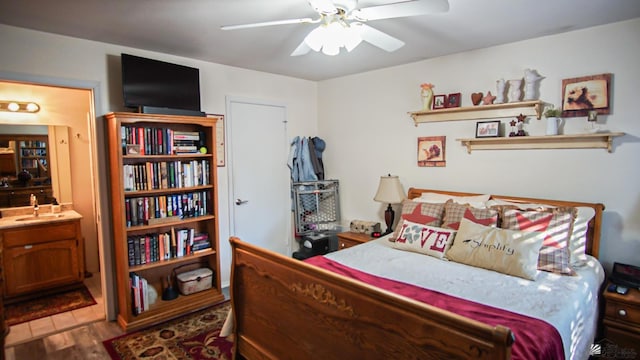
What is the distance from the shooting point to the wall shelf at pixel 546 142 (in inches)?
107

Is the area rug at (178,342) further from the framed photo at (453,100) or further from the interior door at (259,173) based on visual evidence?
the framed photo at (453,100)

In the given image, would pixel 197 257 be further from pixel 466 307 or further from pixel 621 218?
pixel 621 218

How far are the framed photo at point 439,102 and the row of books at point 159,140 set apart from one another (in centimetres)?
234

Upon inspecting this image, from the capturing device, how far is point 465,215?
9.41 feet

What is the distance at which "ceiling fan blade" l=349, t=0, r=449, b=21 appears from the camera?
1.75 m

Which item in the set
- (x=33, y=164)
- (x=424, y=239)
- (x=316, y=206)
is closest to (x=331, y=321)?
(x=424, y=239)

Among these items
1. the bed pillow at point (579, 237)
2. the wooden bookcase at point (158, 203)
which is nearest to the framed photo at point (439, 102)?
the bed pillow at point (579, 237)

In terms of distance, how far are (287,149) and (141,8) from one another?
245 cm

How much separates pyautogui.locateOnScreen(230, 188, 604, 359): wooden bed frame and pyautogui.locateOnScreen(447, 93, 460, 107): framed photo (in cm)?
142

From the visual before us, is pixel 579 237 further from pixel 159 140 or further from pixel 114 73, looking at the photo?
pixel 114 73

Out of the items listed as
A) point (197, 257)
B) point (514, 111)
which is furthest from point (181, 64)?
point (514, 111)

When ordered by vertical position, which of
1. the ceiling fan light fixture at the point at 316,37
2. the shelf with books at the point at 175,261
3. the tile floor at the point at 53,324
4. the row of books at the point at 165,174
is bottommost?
the tile floor at the point at 53,324

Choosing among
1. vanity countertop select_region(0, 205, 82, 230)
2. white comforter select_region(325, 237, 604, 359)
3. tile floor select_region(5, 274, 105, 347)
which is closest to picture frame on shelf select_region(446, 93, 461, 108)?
white comforter select_region(325, 237, 604, 359)

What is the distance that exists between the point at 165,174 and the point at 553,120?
10.9ft
